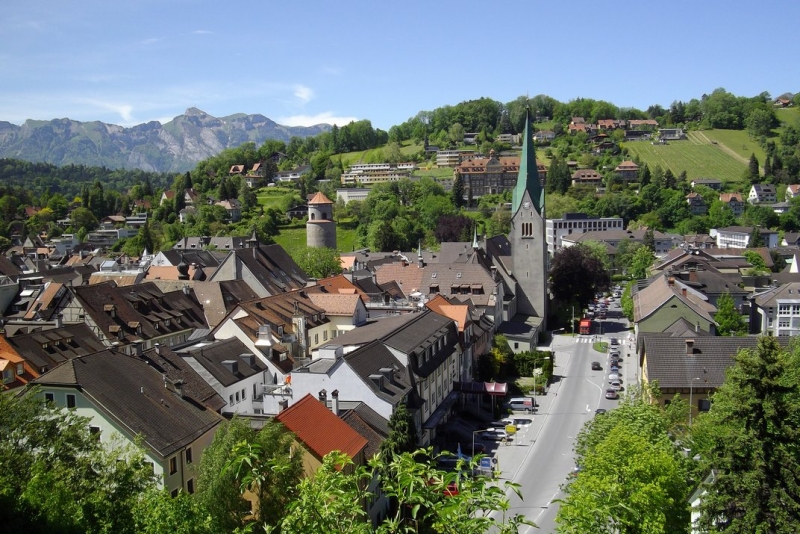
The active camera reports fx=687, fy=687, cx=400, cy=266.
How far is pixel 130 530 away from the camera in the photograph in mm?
17656

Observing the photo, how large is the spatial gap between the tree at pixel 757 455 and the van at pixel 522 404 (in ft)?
92.6

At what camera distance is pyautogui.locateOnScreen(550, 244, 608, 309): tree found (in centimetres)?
8288

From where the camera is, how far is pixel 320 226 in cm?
10531

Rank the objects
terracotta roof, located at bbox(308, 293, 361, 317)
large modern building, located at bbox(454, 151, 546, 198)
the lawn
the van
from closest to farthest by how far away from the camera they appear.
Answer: the van, terracotta roof, located at bbox(308, 293, 361, 317), the lawn, large modern building, located at bbox(454, 151, 546, 198)

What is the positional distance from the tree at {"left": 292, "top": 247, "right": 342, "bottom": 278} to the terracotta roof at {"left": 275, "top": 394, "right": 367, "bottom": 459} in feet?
199

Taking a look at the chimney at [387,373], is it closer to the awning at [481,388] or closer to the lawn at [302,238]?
the awning at [481,388]

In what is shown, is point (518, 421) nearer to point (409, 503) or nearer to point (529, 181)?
point (529, 181)

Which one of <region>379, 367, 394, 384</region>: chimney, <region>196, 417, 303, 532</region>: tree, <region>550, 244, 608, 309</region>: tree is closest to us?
<region>196, 417, 303, 532</region>: tree

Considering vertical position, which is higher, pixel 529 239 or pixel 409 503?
pixel 409 503

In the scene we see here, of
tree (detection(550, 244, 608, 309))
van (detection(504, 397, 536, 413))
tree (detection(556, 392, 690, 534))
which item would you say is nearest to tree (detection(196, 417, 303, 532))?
tree (detection(556, 392, 690, 534))

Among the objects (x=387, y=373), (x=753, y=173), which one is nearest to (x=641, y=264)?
(x=387, y=373)

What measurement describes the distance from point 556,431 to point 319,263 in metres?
50.2

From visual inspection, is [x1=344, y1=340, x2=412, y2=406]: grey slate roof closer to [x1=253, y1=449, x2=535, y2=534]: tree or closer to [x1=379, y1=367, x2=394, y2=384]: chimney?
[x1=379, y1=367, x2=394, y2=384]: chimney

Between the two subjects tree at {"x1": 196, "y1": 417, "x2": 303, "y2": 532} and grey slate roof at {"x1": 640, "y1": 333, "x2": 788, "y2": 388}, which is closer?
tree at {"x1": 196, "y1": 417, "x2": 303, "y2": 532}
